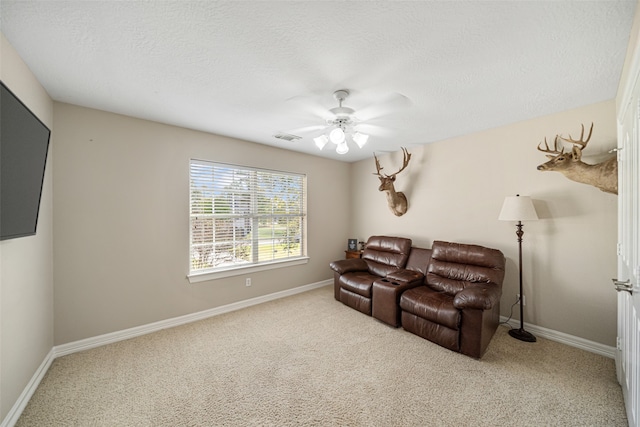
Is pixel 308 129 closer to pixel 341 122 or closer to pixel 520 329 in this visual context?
pixel 341 122

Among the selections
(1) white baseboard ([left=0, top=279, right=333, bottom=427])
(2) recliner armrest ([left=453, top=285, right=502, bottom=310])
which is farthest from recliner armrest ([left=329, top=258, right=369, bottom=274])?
(2) recliner armrest ([left=453, top=285, right=502, bottom=310])

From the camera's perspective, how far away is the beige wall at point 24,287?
1613 millimetres

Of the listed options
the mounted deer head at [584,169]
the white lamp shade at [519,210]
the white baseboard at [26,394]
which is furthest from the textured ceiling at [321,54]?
the white baseboard at [26,394]

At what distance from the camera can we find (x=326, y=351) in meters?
2.55

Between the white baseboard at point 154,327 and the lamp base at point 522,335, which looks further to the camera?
the lamp base at point 522,335

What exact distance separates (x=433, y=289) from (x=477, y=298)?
0.83 m

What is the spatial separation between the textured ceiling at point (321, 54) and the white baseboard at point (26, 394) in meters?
2.46

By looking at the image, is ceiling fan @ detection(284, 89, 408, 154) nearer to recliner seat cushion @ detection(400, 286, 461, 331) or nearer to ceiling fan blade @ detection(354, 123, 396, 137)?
ceiling fan blade @ detection(354, 123, 396, 137)

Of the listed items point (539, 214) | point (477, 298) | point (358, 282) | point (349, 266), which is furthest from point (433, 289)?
point (539, 214)

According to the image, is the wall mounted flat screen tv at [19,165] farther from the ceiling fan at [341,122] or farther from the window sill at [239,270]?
the ceiling fan at [341,122]

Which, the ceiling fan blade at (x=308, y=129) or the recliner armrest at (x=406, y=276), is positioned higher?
the ceiling fan blade at (x=308, y=129)

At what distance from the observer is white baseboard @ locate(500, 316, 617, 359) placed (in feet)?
8.00

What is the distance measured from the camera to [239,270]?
3.68 metres

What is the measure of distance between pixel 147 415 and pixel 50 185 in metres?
2.32
